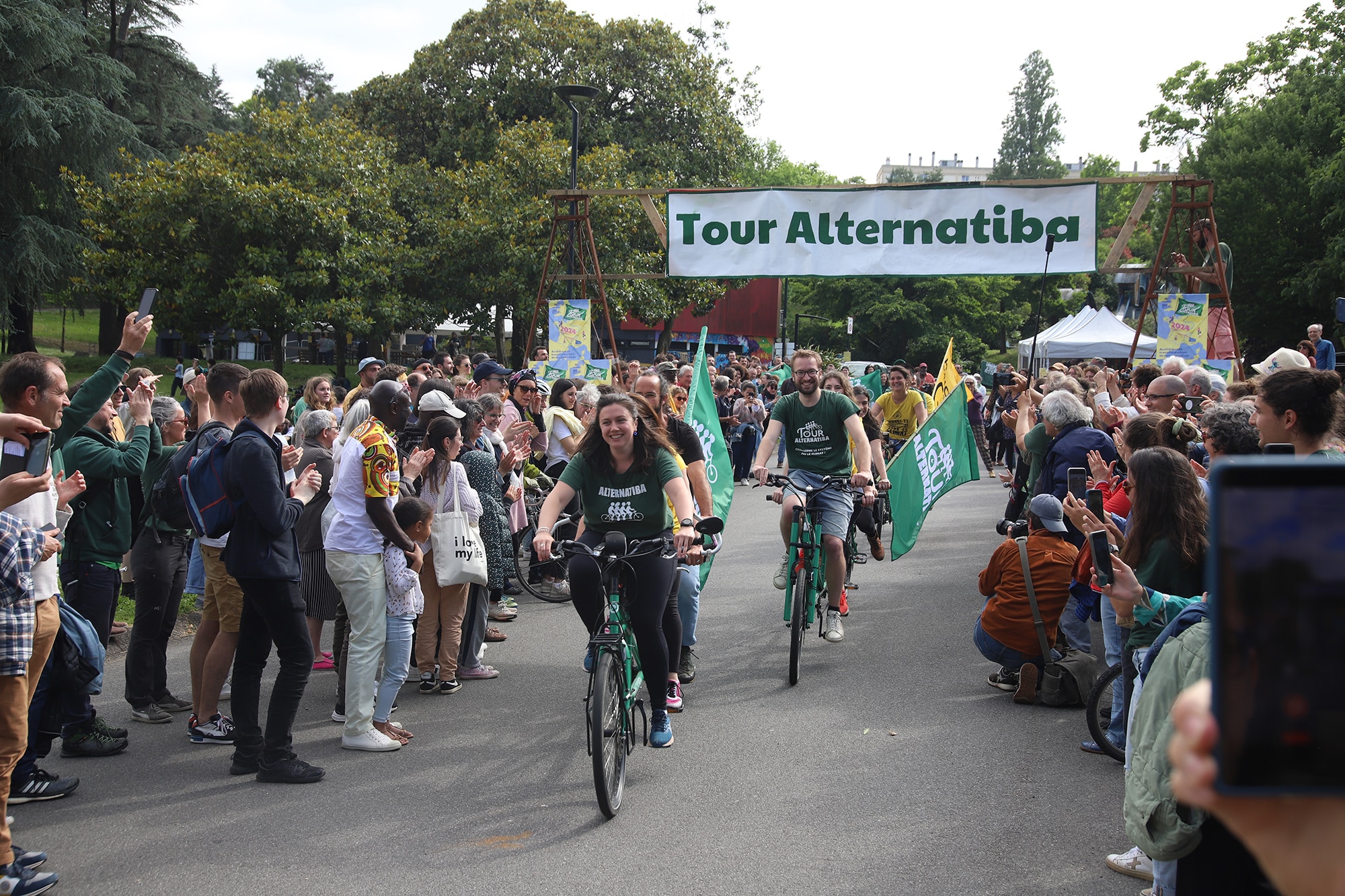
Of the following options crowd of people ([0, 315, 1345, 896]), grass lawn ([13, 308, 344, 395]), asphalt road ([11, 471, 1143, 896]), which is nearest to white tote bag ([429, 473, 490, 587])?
crowd of people ([0, 315, 1345, 896])

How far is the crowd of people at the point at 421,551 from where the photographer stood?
12.6ft

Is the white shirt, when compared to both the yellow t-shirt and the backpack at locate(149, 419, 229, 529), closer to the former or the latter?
the backpack at locate(149, 419, 229, 529)

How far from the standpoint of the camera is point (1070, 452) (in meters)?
7.61

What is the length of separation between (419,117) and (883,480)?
3225cm

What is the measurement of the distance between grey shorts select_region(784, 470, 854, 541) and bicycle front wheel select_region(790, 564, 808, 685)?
1.95 ft

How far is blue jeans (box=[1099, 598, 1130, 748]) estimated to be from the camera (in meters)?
5.27

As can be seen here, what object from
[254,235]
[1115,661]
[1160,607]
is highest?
[254,235]

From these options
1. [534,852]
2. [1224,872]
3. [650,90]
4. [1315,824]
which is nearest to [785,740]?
[534,852]

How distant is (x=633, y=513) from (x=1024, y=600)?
256cm

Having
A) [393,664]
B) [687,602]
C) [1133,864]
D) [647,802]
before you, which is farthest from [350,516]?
[1133,864]

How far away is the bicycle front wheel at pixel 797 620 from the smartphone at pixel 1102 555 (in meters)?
3.63

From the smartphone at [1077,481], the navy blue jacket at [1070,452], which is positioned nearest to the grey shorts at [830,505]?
the navy blue jacket at [1070,452]

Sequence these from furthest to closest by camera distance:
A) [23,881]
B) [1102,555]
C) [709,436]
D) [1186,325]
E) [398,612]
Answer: [1186,325]
[709,436]
[398,612]
[23,881]
[1102,555]

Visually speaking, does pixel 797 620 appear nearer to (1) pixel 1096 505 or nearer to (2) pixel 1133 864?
(2) pixel 1133 864
